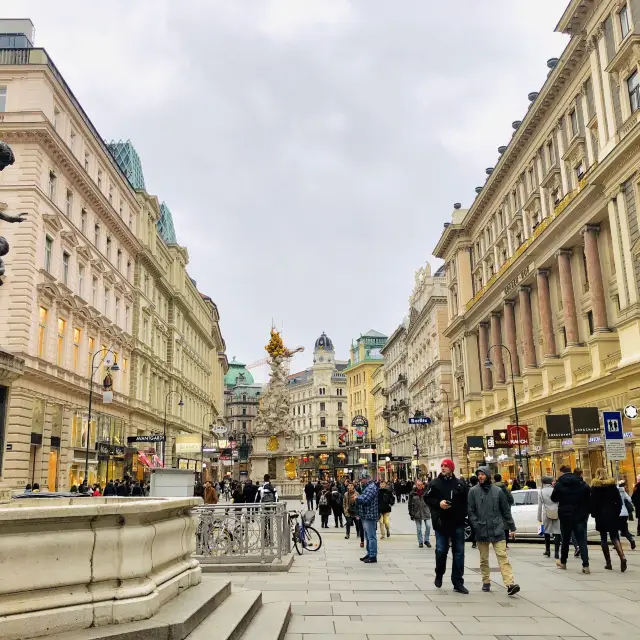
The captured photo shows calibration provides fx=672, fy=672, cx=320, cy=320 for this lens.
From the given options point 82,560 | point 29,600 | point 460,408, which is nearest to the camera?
point 29,600

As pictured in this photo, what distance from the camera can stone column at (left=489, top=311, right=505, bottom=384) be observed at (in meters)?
49.1

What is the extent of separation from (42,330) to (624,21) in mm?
30182

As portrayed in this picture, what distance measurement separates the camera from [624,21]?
1133 inches

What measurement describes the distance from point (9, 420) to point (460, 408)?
38.8 m

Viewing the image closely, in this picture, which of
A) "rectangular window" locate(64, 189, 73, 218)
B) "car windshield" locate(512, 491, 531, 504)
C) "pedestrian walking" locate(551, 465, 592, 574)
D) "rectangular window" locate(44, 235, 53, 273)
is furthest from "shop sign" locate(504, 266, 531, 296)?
"pedestrian walking" locate(551, 465, 592, 574)

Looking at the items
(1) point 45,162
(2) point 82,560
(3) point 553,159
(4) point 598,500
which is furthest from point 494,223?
(2) point 82,560

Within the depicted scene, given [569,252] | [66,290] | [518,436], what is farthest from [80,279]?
[569,252]

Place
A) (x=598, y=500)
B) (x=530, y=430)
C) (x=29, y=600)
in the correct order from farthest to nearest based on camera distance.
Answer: (x=530, y=430) → (x=598, y=500) → (x=29, y=600)

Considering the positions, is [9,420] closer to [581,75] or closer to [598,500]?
[598,500]

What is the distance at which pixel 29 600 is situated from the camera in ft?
17.2

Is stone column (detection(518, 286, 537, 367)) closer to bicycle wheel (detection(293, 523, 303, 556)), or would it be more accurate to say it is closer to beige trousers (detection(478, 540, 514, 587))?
bicycle wheel (detection(293, 523, 303, 556))

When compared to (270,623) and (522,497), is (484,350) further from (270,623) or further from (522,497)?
(270,623)

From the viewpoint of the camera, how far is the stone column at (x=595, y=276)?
31.8 metres

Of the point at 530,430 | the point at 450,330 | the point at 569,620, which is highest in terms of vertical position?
the point at 450,330
